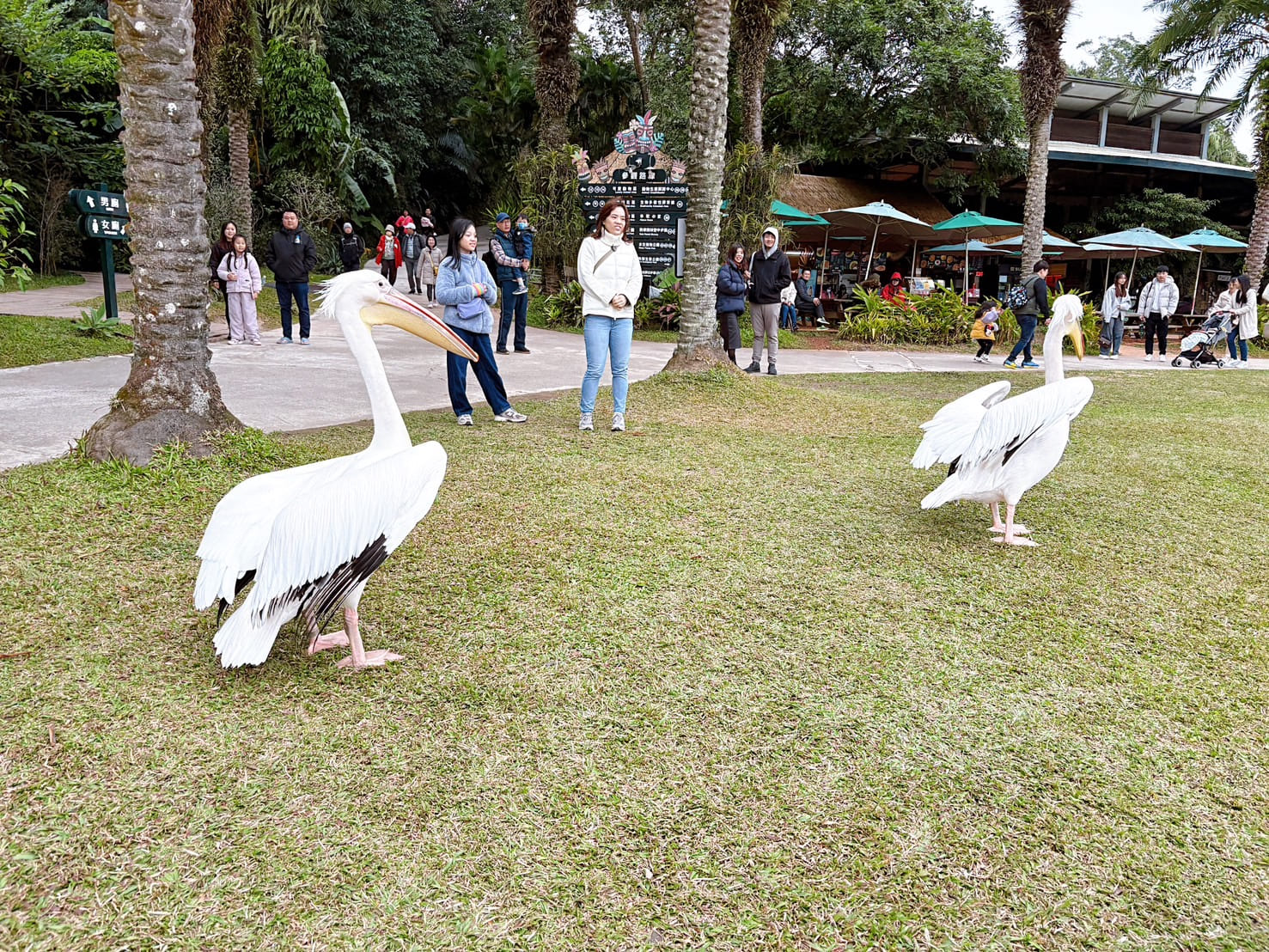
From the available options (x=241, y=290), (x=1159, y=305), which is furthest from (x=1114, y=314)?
(x=241, y=290)

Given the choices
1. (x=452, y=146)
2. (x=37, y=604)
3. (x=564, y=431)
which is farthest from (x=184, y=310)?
(x=452, y=146)

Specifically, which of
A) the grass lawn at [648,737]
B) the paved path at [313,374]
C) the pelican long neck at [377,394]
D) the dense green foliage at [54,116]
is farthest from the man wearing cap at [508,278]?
the dense green foliage at [54,116]

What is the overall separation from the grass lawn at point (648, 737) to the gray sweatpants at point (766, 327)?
624 centimetres

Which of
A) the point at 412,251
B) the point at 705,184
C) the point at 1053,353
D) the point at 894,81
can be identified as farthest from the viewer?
the point at 894,81

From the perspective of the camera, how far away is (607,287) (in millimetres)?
6758

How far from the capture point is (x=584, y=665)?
3330mm

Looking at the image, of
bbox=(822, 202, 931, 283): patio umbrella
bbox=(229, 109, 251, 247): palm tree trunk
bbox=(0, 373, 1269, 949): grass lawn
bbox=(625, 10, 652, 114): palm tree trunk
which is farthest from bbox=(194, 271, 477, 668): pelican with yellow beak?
bbox=(625, 10, 652, 114): palm tree trunk

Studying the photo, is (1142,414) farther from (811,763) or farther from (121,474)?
(121,474)

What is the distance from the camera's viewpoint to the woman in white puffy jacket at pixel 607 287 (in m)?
6.75

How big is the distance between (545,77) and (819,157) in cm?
755

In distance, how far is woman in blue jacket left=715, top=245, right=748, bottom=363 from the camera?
34.8ft

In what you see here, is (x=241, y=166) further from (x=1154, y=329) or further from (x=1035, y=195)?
(x=1154, y=329)

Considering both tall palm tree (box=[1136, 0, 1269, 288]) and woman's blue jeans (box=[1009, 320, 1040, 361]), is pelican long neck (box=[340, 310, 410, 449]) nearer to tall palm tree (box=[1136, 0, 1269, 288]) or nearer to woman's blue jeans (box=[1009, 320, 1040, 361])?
woman's blue jeans (box=[1009, 320, 1040, 361])

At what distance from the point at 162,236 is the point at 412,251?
1342 centimetres
